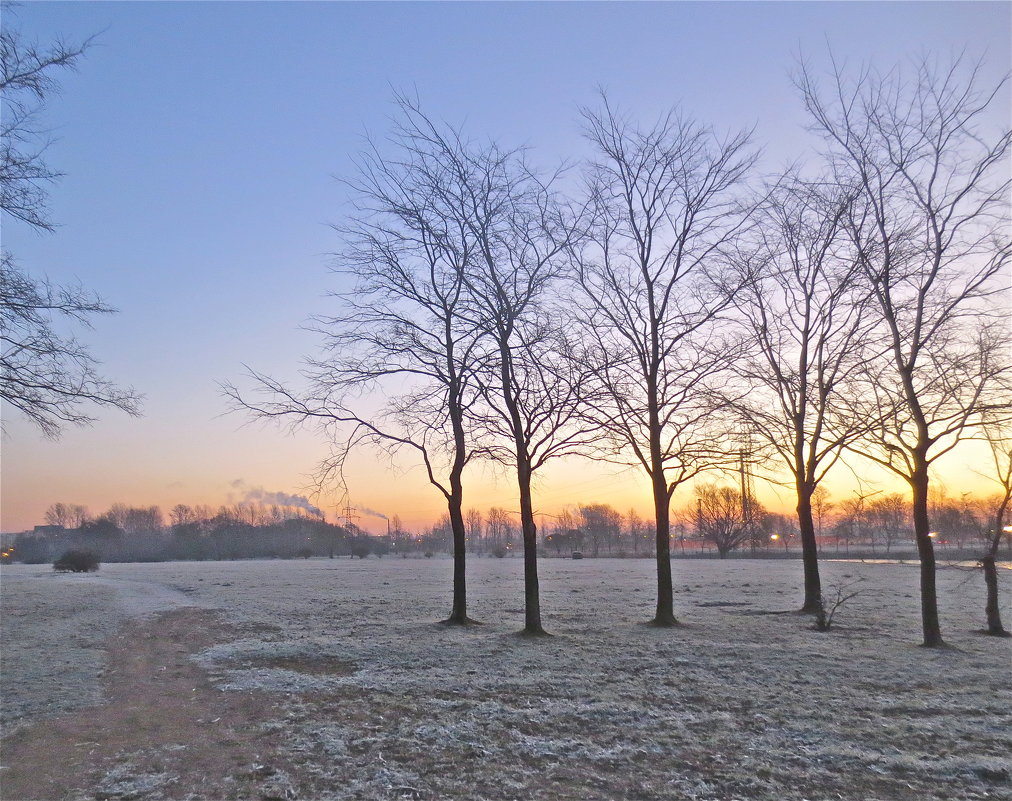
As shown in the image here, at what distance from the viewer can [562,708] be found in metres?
8.66

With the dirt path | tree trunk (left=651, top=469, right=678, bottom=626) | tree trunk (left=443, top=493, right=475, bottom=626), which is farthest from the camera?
tree trunk (left=443, top=493, right=475, bottom=626)

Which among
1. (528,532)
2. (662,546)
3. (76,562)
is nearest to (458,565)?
(528,532)

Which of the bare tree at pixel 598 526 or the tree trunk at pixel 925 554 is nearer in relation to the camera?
the tree trunk at pixel 925 554

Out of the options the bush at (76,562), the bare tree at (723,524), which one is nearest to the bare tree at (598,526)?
the bare tree at (723,524)

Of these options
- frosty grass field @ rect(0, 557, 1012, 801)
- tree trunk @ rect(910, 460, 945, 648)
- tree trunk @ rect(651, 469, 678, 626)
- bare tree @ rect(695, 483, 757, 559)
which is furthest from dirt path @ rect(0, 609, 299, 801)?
bare tree @ rect(695, 483, 757, 559)

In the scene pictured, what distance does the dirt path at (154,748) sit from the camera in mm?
5949

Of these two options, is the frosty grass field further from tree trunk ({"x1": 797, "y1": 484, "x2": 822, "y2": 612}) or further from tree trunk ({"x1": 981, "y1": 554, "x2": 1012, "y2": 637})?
tree trunk ({"x1": 797, "y1": 484, "x2": 822, "y2": 612})

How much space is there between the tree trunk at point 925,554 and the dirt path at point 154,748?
12.1 m

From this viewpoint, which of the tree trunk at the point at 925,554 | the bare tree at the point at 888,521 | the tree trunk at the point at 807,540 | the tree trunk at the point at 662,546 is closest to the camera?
the tree trunk at the point at 925,554

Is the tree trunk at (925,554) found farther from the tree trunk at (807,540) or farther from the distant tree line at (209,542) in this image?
the distant tree line at (209,542)

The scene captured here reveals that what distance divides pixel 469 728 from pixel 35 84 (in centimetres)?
1141

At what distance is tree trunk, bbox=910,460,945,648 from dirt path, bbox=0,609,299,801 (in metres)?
12.1

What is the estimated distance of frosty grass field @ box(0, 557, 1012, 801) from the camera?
6.18 metres

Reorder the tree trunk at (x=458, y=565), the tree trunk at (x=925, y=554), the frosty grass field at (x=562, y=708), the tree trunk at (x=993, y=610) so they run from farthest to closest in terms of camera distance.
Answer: the tree trunk at (x=458, y=565), the tree trunk at (x=993, y=610), the tree trunk at (x=925, y=554), the frosty grass field at (x=562, y=708)
